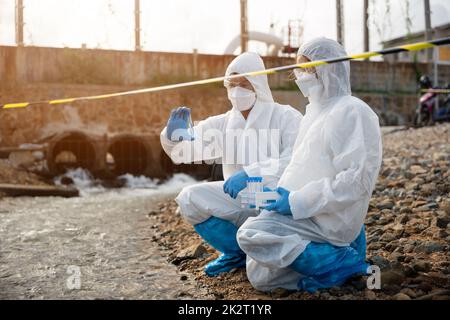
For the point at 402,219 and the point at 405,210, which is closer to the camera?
the point at 402,219

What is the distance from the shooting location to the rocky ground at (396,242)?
276 centimetres

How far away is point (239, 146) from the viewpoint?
335 cm

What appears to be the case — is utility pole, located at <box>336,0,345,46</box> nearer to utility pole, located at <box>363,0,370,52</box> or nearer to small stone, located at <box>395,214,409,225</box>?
utility pole, located at <box>363,0,370,52</box>

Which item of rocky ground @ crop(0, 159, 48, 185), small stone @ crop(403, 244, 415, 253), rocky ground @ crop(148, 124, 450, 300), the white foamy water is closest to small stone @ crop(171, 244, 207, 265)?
rocky ground @ crop(148, 124, 450, 300)

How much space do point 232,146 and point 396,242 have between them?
1.47 m

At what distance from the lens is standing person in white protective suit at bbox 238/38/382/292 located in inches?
99.4

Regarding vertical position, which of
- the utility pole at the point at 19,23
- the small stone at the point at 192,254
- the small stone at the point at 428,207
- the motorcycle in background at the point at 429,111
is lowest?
the small stone at the point at 192,254

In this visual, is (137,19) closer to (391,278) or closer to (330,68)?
(330,68)

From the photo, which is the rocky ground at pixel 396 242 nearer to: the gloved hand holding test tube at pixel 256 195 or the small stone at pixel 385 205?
the small stone at pixel 385 205

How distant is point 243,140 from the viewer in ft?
10.9

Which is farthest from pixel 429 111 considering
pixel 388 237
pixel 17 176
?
pixel 388 237

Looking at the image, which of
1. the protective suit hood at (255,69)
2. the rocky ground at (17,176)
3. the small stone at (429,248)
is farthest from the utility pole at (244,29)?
the small stone at (429,248)

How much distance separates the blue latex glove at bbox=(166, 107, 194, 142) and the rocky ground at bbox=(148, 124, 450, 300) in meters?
0.96

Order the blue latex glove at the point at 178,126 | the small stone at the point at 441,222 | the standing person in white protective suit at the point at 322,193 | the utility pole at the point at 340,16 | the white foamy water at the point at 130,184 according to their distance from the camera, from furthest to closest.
Result: 1. the utility pole at the point at 340,16
2. the white foamy water at the point at 130,184
3. the small stone at the point at 441,222
4. the blue latex glove at the point at 178,126
5. the standing person in white protective suit at the point at 322,193
